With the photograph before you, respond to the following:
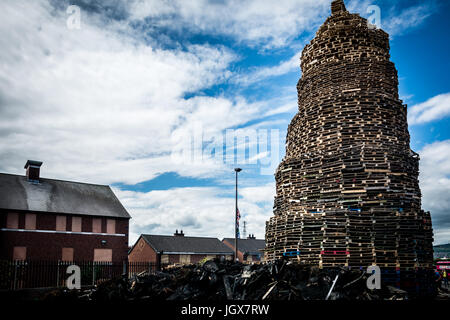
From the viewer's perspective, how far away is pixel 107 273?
2975cm

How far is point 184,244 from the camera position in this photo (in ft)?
165

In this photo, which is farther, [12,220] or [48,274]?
[12,220]

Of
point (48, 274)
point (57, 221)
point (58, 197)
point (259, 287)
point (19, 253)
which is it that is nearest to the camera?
point (259, 287)

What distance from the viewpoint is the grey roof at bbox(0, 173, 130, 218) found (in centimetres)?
3084

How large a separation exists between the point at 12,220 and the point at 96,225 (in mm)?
6780

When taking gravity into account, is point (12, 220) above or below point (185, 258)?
above

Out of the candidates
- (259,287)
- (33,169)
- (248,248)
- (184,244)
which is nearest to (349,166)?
(259,287)

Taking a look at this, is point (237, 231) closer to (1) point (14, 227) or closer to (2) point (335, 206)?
(2) point (335, 206)

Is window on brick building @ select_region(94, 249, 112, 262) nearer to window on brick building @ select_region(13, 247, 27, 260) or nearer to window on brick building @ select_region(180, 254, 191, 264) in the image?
window on brick building @ select_region(13, 247, 27, 260)

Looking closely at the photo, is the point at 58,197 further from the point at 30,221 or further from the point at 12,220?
the point at 12,220

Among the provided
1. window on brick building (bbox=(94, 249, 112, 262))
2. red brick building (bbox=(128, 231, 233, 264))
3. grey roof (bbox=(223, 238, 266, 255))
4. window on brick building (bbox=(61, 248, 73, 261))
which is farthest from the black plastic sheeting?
grey roof (bbox=(223, 238, 266, 255))
